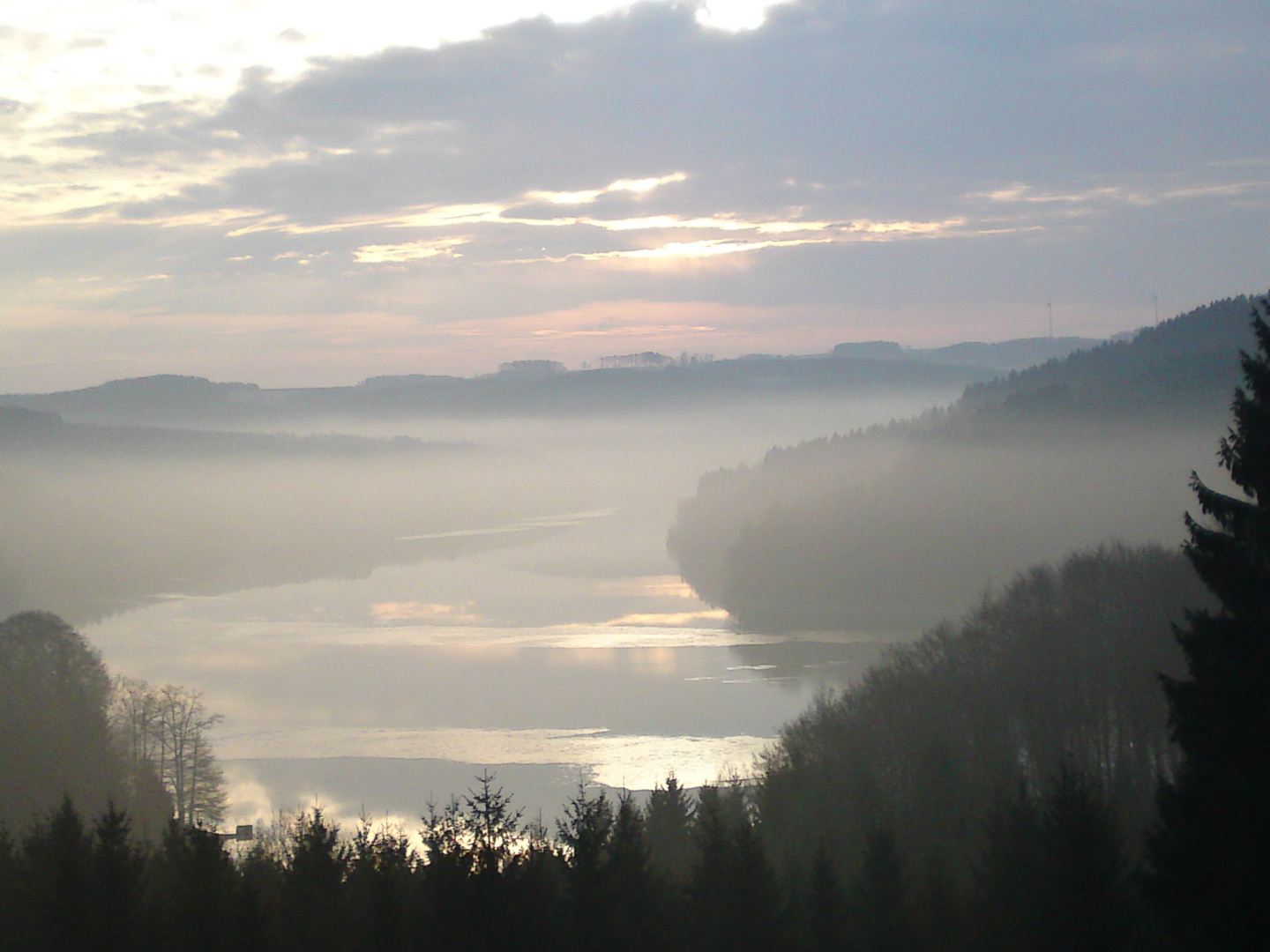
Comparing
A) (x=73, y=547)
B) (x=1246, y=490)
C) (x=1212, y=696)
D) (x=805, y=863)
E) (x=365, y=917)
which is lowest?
(x=805, y=863)

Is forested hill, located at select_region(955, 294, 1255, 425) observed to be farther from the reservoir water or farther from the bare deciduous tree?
the bare deciduous tree

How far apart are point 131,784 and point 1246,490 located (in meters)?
22.9

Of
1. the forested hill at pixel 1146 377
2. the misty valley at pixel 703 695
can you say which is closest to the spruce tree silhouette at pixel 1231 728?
the misty valley at pixel 703 695

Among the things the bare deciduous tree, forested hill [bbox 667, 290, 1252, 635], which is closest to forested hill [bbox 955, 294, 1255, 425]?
forested hill [bbox 667, 290, 1252, 635]

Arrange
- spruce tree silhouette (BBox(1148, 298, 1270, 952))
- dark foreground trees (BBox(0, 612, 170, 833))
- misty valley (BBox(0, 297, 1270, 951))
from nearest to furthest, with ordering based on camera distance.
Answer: spruce tree silhouette (BBox(1148, 298, 1270, 952)), misty valley (BBox(0, 297, 1270, 951)), dark foreground trees (BBox(0, 612, 170, 833))

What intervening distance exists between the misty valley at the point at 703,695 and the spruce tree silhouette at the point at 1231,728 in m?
0.04

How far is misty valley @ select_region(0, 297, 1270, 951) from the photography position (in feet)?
38.4

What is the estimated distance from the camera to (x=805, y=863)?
16.3 m

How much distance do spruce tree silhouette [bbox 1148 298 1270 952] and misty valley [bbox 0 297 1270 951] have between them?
43 mm

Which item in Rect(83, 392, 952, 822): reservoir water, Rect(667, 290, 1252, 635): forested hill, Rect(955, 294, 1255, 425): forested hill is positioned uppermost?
Rect(955, 294, 1255, 425): forested hill

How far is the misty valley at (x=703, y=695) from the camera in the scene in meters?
11.7

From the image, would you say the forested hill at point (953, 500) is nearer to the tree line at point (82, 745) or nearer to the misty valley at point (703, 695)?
the misty valley at point (703, 695)

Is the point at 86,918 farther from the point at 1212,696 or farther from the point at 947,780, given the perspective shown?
the point at 947,780

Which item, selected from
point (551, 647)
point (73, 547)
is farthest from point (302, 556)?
point (551, 647)
